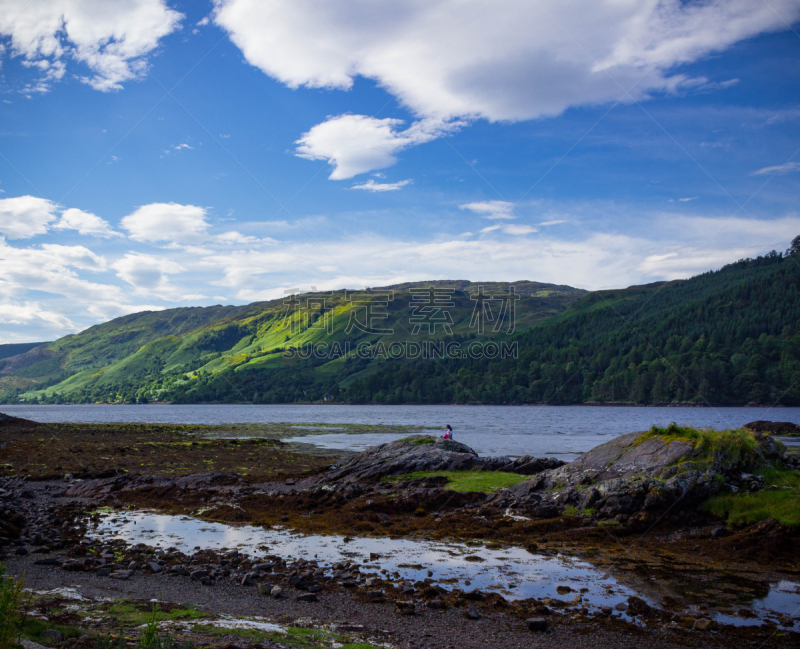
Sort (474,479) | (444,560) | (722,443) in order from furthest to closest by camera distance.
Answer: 1. (474,479)
2. (722,443)
3. (444,560)

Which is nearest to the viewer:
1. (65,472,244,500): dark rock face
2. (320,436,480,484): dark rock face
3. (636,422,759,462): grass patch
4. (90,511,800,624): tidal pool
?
(90,511,800,624): tidal pool

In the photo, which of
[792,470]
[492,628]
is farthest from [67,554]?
[792,470]

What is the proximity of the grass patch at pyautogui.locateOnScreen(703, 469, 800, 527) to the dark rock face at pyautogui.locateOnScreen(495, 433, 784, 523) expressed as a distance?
0.45 m

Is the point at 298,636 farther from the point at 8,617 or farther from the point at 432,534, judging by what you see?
the point at 432,534

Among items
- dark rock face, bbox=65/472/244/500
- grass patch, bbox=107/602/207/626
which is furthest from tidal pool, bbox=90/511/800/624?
dark rock face, bbox=65/472/244/500

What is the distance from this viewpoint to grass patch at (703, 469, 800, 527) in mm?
15531

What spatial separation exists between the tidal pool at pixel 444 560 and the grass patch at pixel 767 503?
3.98m

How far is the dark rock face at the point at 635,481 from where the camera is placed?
17.5 m

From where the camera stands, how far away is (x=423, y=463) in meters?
28.0

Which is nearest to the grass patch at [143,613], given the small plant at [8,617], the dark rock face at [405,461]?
the small plant at [8,617]

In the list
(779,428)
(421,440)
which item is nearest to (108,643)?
(421,440)

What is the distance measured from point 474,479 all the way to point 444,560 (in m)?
10.9

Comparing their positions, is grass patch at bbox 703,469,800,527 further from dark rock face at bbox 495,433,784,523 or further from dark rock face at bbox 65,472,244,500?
dark rock face at bbox 65,472,244,500

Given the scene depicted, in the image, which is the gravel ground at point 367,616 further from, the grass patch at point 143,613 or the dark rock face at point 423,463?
the dark rock face at point 423,463
